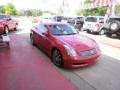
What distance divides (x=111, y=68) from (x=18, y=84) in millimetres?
3122

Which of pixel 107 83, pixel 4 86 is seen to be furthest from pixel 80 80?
pixel 4 86

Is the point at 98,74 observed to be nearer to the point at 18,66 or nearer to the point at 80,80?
the point at 80,80

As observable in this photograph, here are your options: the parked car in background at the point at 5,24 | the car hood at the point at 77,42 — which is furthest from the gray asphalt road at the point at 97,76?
the parked car in background at the point at 5,24

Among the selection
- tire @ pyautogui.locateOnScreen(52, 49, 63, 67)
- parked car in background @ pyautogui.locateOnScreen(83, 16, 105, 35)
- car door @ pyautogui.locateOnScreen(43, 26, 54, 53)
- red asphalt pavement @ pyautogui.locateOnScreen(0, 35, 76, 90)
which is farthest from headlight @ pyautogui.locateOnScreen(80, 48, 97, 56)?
parked car in background @ pyautogui.locateOnScreen(83, 16, 105, 35)

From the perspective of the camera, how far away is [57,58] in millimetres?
6070

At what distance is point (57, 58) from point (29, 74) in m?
1.15

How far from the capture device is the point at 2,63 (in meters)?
6.38

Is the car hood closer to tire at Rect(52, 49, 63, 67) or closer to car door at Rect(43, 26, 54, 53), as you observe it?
car door at Rect(43, 26, 54, 53)

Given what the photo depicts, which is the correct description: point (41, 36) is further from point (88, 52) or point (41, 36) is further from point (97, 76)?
point (97, 76)

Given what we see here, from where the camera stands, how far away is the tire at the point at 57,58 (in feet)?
19.4

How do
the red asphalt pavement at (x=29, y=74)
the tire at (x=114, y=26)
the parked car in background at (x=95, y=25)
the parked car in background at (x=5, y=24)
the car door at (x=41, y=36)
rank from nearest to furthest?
the red asphalt pavement at (x=29, y=74) < the car door at (x=41, y=36) < the tire at (x=114, y=26) < the parked car in background at (x=5, y=24) < the parked car in background at (x=95, y=25)

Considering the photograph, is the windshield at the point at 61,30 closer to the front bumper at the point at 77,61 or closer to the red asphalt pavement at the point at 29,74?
the red asphalt pavement at the point at 29,74

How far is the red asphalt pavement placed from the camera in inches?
183

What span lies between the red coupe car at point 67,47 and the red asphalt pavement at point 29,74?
459 millimetres
